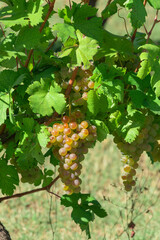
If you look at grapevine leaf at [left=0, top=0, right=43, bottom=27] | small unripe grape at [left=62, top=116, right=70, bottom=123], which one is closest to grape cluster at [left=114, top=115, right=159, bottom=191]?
small unripe grape at [left=62, top=116, right=70, bottom=123]

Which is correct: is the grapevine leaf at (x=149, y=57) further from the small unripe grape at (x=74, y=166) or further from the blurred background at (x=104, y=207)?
the blurred background at (x=104, y=207)

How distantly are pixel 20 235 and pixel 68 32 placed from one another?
248 centimetres

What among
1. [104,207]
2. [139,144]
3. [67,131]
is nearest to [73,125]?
[67,131]

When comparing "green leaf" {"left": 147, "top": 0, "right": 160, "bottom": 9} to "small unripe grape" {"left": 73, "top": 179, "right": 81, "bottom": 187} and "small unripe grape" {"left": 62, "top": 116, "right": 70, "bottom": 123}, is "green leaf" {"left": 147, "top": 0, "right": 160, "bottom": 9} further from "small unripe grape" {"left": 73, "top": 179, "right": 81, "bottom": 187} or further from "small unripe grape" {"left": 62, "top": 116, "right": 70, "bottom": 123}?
"small unripe grape" {"left": 73, "top": 179, "right": 81, "bottom": 187}

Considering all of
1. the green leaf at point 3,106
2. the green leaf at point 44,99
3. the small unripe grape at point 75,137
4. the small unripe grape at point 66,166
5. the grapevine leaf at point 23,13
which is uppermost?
the grapevine leaf at point 23,13

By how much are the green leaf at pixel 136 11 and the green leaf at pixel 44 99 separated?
296mm

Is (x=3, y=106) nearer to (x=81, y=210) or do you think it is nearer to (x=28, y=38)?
(x=28, y=38)

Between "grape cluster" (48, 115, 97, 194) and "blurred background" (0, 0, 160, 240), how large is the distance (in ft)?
4.99

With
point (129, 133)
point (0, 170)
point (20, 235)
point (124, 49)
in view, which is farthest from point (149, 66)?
point (20, 235)

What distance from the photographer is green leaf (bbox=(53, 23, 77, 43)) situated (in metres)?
1.05

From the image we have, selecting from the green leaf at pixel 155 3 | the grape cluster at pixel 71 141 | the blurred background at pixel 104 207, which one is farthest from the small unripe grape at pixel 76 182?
the blurred background at pixel 104 207

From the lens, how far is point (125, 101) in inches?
52.6

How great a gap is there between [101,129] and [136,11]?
391 mm

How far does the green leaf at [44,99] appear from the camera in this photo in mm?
1159
